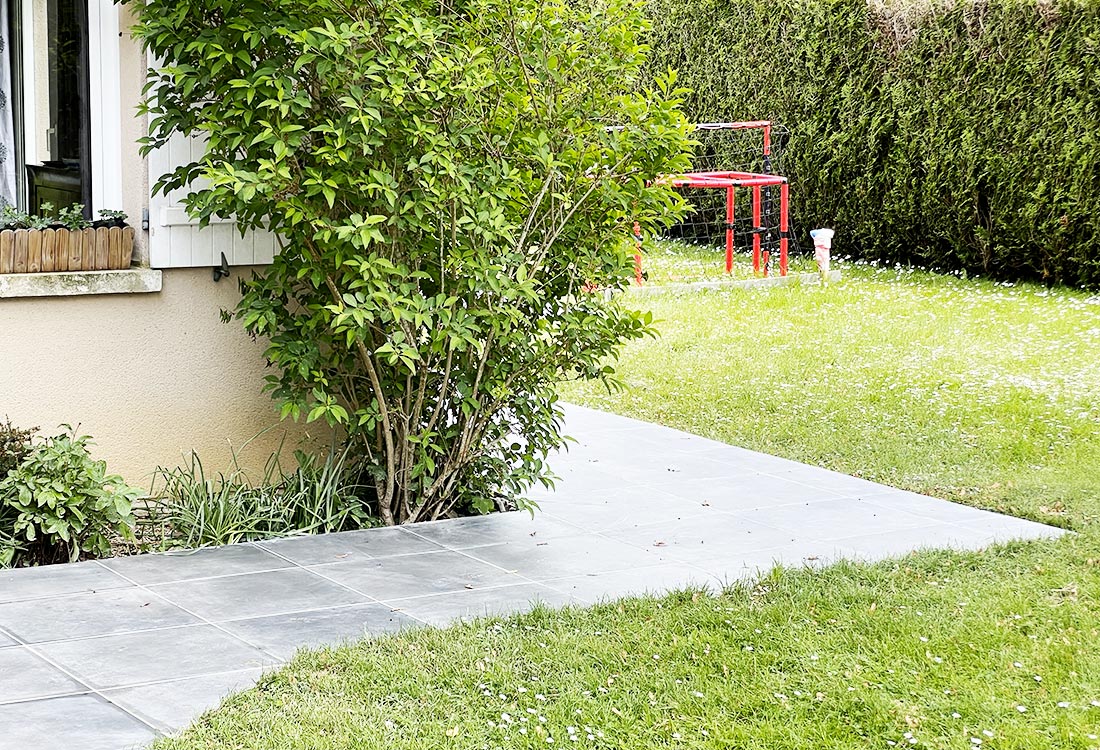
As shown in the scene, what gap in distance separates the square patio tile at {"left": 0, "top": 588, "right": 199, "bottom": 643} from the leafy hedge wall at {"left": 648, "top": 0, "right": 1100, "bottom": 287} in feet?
35.7

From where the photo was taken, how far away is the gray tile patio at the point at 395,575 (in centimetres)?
389

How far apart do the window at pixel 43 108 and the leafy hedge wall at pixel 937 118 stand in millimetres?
10115

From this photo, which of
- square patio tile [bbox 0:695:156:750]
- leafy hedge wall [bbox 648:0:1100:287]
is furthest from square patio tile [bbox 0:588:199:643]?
leafy hedge wall [bbox 648:0:1100:287]

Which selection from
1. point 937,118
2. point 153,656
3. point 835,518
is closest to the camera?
point 153,656

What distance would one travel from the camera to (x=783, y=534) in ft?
19.0

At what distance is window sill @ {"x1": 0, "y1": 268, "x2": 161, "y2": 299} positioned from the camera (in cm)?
550

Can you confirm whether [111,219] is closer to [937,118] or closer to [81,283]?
[81,283]

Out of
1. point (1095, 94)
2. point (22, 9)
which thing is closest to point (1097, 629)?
point (22, 9)

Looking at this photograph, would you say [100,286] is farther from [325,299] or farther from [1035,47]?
[1035,47]

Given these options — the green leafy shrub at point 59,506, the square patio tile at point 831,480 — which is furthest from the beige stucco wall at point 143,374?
the square patio tile at point 831,480

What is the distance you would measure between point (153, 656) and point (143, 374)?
6.51 ft

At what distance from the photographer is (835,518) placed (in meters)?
6.08

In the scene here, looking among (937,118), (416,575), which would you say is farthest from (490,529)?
(937,118)

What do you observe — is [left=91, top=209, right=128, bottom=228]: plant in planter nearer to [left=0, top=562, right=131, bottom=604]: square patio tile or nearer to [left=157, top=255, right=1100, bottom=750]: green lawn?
[left=0, top=562, right=131, bottom=604]: square patio tile
